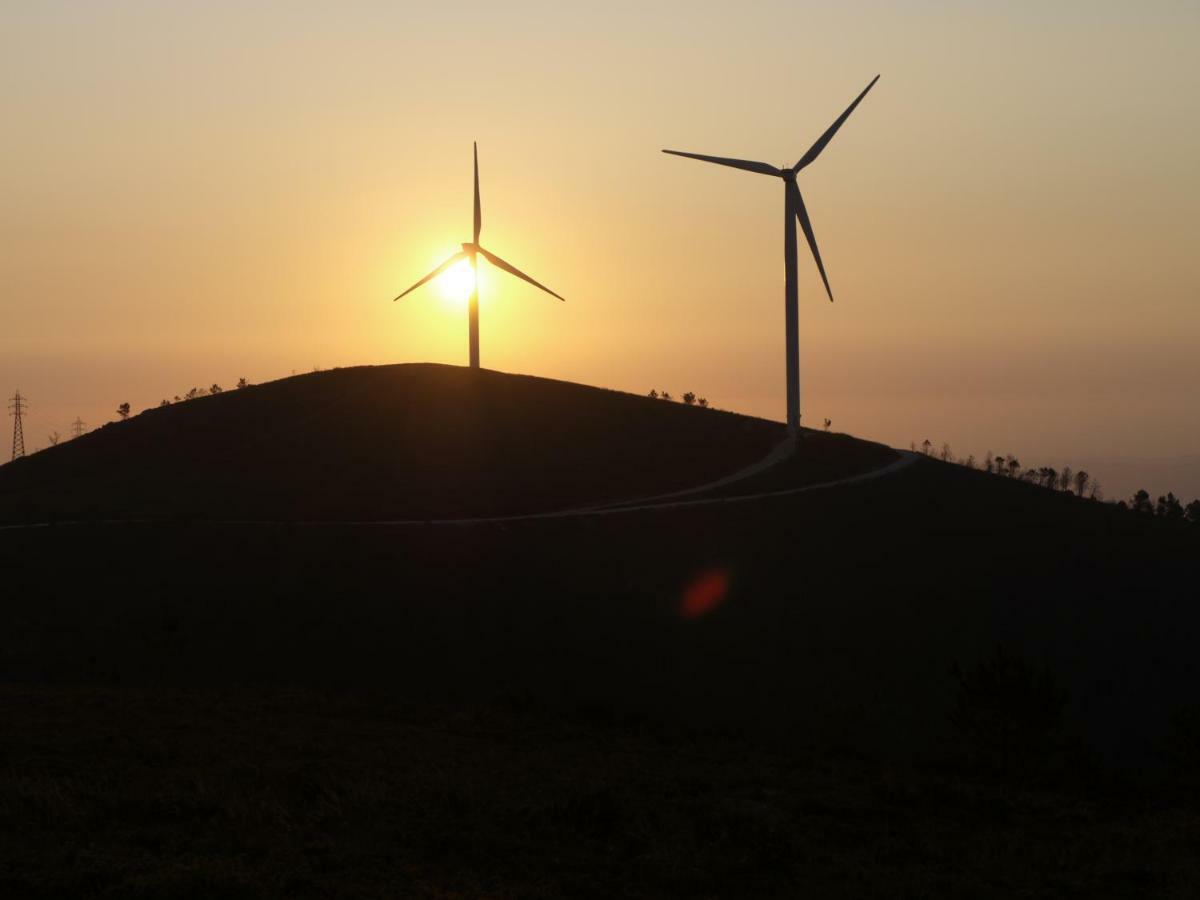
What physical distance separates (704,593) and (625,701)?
60.1ft

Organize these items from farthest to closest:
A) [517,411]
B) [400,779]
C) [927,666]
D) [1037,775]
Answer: [517,411] < [927,666] < [1037,775] < [400,779]

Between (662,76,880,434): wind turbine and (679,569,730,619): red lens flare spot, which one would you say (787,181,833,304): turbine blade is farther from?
(679,569,730,619): red lens flare spot

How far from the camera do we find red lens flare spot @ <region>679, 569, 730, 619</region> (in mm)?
66312

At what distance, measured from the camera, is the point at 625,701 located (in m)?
51.2

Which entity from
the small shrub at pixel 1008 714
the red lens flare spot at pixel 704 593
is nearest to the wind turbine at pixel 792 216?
the red lens flare spot at pixel 704 593

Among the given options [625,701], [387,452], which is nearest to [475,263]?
[387,452]

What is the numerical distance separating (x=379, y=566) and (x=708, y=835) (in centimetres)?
4510

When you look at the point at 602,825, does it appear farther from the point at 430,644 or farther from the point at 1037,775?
the point at 430,644

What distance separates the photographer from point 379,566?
67.2 meters

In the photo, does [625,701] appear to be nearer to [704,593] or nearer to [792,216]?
[704,593]

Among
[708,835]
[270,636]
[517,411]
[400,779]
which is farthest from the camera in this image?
[517,411]

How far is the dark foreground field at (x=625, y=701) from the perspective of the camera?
22.0 metres

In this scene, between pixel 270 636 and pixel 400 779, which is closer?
pixel 400 779

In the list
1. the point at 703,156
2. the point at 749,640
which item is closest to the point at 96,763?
the point at 749,640
